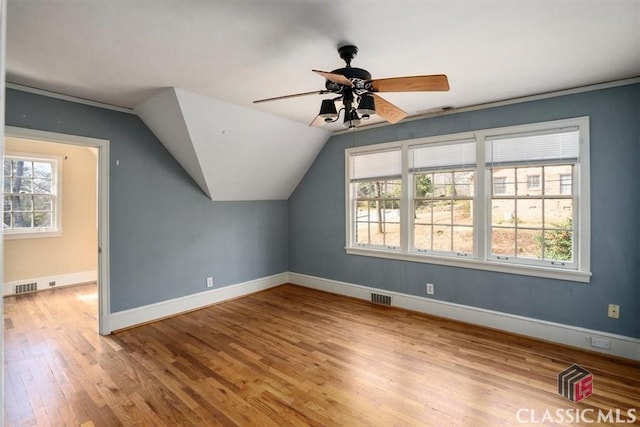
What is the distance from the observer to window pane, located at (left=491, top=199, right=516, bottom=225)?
3.55 meters

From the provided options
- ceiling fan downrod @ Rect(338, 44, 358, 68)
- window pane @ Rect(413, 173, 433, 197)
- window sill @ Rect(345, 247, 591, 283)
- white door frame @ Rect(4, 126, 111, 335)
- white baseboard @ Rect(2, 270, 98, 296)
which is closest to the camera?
ceiling fan downrod @ Rect(338, 44, 358, 68)

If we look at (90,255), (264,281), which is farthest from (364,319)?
(90,255)

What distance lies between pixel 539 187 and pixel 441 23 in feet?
7.31

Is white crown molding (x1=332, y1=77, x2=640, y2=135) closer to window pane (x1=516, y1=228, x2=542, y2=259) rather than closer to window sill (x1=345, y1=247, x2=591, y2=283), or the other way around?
window pane (x1=516, y1=228, x2=542, y2=259)

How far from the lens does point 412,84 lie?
2102 mm

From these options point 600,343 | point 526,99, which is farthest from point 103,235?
point 600,343

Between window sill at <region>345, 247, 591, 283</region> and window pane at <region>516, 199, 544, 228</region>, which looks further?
window pane at <region>516, 199, 544, 228</region>

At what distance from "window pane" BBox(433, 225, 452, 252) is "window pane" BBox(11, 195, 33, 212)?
6.31m

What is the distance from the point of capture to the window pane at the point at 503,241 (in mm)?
3569

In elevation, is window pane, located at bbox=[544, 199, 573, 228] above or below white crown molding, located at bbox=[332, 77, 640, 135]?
below

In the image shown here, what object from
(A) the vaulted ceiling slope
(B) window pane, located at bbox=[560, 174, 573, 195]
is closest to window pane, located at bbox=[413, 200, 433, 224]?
(B) window pane, located at bbox=[560, 174, 573, 195]

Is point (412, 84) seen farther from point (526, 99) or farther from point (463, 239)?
point (463, 239)

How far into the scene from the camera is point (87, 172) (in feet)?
18.8

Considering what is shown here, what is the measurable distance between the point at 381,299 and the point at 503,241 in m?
1.72
